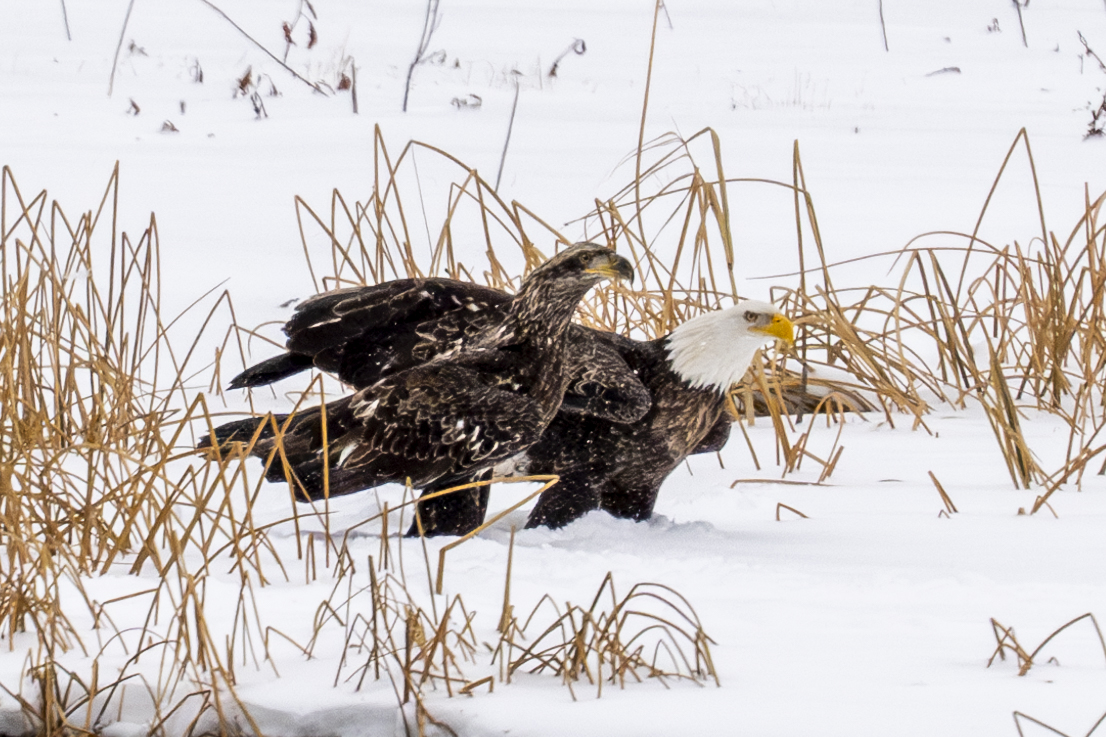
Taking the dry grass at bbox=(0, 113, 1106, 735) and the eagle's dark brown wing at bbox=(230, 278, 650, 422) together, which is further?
the eagle's dark brown wing at bbox=(230, 278, 650, 422)

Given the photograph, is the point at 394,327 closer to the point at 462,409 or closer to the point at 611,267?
the point at 462,409

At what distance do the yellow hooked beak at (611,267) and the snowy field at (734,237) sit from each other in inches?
23.6

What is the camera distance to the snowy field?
2.20 m

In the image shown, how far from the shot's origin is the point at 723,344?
328cm

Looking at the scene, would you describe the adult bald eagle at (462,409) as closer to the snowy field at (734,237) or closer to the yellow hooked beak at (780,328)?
the snowy field at (734,237)

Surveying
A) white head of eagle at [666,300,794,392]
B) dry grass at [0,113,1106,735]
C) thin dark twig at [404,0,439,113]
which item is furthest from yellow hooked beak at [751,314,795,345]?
thin dark twig at [404,0,439,113]

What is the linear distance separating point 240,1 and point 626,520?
1303 cm

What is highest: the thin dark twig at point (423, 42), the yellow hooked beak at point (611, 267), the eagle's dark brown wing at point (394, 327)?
the thin dark twig at point (423, 42)

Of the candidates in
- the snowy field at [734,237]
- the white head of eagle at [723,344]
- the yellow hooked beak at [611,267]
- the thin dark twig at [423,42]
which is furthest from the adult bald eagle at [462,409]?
the thin dark twig at [423,42]

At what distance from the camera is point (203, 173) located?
27.7 feet

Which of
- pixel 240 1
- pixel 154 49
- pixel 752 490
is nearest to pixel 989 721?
pixel 752 490

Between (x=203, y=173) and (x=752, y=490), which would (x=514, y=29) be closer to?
(x=203, y=173)

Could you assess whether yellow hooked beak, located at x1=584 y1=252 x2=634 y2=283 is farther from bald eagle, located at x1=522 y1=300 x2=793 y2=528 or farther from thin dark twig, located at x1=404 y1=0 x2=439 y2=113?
thin dark twig, located at x1=404 y1=0 x2=439 y2=113

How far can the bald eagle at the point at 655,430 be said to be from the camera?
3.28m
